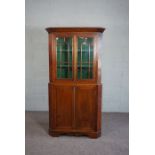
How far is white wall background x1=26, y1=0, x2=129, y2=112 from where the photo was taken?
211 inches

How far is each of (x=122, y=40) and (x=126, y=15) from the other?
59cm

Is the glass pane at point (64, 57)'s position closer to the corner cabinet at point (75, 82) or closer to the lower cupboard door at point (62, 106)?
the corner cabinet at point (75, 82)

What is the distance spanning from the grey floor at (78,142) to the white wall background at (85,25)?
982 millimetres

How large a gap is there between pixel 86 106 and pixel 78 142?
1.92 ft

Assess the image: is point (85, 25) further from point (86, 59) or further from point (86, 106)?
point (86, 106)

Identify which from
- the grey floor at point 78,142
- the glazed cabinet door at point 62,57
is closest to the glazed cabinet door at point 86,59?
Answer: the glazed cabinet door at point 62,57

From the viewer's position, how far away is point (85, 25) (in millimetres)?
5367

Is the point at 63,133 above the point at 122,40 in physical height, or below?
below

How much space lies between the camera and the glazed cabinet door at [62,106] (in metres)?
3.76
